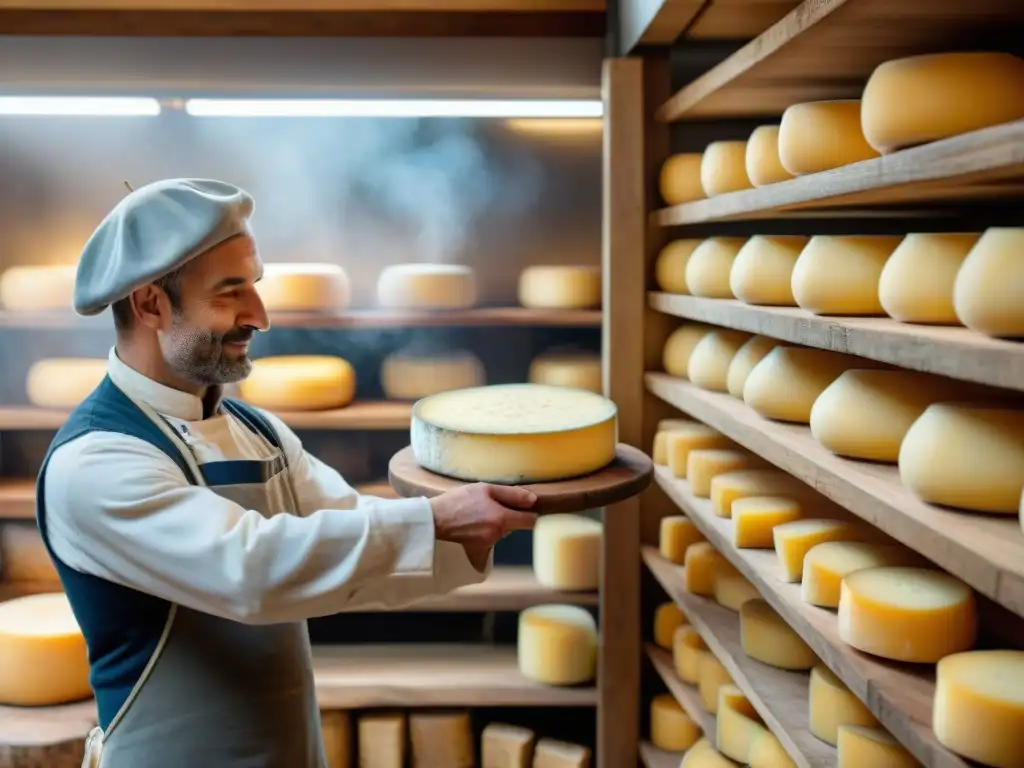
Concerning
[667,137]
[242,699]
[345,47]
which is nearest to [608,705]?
[242,699]

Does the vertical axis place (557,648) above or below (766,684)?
below

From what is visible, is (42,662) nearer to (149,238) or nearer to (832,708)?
(149,238)

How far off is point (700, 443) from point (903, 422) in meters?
0.92

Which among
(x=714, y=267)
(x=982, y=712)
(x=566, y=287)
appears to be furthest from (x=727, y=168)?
(x=982, y=712)

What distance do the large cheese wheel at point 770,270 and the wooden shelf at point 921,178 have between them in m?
0.08

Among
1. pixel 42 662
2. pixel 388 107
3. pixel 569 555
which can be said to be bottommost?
pixel 42 662

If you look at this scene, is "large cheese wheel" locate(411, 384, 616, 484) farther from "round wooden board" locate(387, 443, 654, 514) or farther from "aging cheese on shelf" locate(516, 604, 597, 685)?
"aging cheese on shelf" locate(516, 604, 597, 685)

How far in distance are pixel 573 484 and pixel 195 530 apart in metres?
0.53

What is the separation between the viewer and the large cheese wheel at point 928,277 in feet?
4.05

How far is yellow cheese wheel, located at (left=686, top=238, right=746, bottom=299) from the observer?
6.88 feet

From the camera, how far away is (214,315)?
157cm

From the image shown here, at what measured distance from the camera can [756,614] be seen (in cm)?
187

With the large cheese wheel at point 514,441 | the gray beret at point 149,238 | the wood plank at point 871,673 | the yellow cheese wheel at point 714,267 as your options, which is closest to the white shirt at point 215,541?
the large cheese wheel at point 514,441

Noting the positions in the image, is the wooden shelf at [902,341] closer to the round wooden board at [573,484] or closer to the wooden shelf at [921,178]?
the wooden shelf at [921,178]
